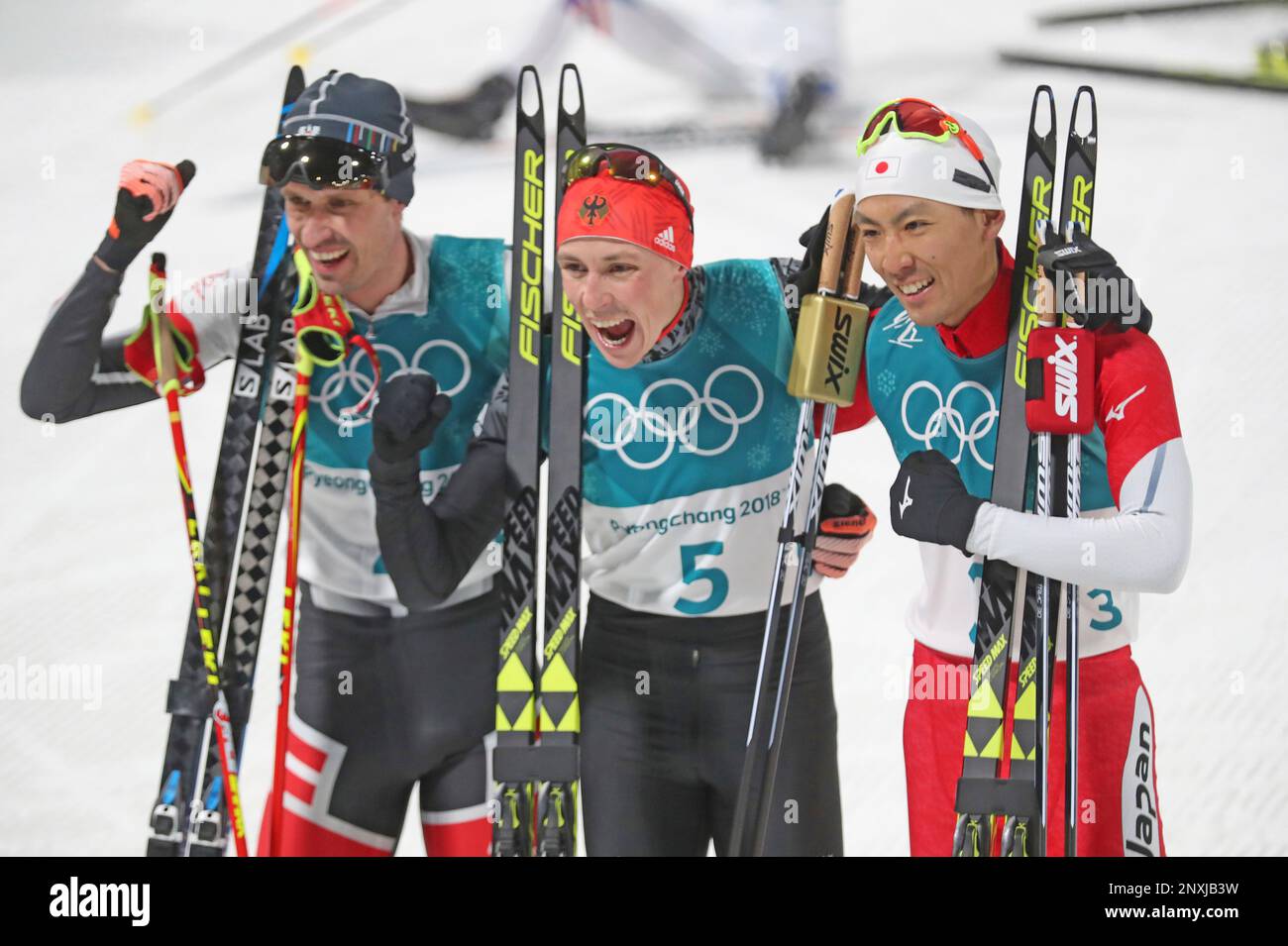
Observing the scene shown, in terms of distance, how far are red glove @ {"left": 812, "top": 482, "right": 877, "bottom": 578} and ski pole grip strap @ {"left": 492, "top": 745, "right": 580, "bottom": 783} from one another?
0.53 metres

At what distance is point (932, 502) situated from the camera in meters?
2.48

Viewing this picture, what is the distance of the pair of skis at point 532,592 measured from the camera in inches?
106

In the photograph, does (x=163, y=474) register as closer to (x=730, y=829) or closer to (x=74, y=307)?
(x=74, y=307)

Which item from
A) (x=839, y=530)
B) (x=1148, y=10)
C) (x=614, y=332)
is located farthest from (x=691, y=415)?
(x=1148, y=10)

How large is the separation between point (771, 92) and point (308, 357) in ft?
5.96

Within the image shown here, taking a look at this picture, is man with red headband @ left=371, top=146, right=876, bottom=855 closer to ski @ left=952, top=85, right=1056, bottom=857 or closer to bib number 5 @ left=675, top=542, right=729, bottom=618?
bib number 5 @ left=675, top=542, right=729, bottom=618

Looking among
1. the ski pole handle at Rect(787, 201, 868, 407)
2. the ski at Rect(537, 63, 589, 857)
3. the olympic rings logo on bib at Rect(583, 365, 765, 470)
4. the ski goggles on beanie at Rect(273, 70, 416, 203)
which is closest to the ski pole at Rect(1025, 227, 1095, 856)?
the ski pole handle at Rect(787, 201, 868, 407)

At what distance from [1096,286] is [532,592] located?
1.05 meters

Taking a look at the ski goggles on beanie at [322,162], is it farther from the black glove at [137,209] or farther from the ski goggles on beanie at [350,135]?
the black glove at [137,209]

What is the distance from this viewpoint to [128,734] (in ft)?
11.5

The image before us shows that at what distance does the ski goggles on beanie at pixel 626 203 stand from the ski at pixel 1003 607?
0.55m

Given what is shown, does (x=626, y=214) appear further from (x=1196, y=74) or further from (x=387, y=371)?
(x=1196, y=74)

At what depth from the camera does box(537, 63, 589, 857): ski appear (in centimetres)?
270
